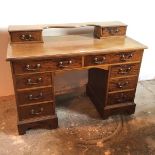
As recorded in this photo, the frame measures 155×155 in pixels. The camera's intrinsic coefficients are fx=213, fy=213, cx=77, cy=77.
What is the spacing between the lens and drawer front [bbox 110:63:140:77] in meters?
1.83

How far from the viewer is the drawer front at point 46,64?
5.14 feet

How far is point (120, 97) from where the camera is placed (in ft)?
6.59

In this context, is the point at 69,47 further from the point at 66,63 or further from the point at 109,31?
the point at 109,31

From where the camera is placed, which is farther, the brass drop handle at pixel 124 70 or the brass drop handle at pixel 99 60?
the brass drop handle at pixel 124 70

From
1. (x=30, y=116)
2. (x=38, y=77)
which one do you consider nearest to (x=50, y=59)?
(x=38, y=77)

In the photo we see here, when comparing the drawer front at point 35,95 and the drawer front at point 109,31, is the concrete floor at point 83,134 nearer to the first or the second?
the drawer front at point 35,95

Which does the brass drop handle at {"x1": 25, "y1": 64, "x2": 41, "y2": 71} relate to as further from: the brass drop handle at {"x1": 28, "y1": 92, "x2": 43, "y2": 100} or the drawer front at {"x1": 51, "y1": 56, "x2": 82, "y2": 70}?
the brass drop handle at {"x1": 28, "y1": 92, "x2": 43, "y2": 100}

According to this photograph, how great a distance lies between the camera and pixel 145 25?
8.01 feet

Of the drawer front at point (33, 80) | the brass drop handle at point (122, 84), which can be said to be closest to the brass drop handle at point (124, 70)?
the brass drop handle at point (122, 84)

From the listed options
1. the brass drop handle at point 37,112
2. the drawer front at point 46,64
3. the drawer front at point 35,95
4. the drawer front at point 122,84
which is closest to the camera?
the drawer front at point 46,64

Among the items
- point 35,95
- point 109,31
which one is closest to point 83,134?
point 35,95

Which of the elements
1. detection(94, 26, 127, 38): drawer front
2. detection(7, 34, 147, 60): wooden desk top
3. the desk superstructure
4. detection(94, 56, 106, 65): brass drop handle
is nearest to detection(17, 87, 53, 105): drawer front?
the desk superstructure

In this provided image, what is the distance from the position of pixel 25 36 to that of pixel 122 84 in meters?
0.95

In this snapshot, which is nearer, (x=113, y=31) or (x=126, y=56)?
(x=126, y=56)
